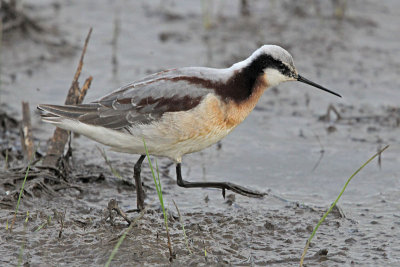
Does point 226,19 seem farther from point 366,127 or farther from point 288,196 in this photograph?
point 288,196

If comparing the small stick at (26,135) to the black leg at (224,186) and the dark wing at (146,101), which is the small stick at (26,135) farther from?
the black leg at (224,186)

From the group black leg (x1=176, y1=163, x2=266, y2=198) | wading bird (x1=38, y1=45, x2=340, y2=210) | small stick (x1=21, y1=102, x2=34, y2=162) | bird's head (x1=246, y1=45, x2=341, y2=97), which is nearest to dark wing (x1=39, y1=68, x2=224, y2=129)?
wading bird (x1=38, y1=45, x2=340, y2=210)

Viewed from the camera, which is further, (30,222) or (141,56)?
(141,56)

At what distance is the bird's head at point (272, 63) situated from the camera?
6094 millimetres

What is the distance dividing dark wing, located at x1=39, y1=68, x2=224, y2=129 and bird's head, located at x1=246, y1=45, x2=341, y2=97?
12.9 inches

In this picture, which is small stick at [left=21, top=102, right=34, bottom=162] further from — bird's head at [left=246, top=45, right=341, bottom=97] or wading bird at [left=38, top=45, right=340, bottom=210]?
bird's head at [left=246, top=45, right=341, bottom=97]

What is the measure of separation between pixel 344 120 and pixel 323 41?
2.52 metres

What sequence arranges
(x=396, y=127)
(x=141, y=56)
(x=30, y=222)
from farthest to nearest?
1. (x=141, y=56)
2. (x=396, y=127)
3. (x=30, y=222)

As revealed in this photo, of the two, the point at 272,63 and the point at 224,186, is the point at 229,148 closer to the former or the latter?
the point at 224,186

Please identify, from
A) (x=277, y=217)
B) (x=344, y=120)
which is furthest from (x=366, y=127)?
(x=277, y=217)

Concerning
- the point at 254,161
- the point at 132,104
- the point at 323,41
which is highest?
the point at 323,41

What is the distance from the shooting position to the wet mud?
220 inches

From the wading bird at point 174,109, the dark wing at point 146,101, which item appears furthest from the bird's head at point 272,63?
the dark wing at point 146,101

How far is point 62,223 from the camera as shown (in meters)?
5.48
